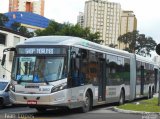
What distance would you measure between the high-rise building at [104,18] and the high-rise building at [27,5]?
182ft

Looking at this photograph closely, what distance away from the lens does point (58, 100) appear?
1741 centimetres

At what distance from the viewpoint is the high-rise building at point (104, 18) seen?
9938cm

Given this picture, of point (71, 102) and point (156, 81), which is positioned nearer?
point (71, 102)

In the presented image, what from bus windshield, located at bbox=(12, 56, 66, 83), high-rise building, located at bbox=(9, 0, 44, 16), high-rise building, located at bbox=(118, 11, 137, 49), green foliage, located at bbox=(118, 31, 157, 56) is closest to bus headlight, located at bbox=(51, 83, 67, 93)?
bus windshield, located at bbox=(12, 56, 66, 83)

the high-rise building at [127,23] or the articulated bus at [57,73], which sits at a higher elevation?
the high-rise building at [127,23]

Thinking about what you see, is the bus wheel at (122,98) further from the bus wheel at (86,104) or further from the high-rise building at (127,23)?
the high-rise building at (127,23)

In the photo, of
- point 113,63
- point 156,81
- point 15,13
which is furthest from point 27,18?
point 113,63

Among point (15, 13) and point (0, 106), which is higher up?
point (15, 13)

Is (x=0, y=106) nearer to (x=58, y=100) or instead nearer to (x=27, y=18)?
(x=58, y=100)

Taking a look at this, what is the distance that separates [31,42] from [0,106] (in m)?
6.12

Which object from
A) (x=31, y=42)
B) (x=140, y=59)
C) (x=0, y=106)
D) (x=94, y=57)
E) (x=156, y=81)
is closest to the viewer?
(x=31, y=42)

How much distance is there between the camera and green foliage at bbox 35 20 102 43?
62375 millimetres

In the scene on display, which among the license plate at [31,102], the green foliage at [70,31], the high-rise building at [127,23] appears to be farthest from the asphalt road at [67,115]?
the high-rise building at [127,23]

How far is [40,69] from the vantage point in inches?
696
